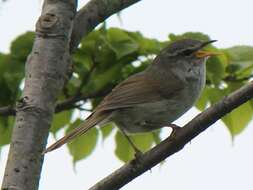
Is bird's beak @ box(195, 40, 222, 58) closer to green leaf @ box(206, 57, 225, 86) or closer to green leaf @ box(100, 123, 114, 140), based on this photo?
green leaf @ box(206, 57, 225, 86)

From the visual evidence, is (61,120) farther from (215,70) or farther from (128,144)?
(215,70)

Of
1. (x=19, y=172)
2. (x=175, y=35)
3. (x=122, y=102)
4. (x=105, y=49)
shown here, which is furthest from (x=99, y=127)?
(x=19, y=172)

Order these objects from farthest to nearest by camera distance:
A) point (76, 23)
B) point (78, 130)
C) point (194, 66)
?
point (194, 66), point (78, 130), point (76, 23)

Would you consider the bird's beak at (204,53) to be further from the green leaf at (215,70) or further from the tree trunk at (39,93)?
the tree trunk at (39,93)

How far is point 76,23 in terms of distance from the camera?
2.89 meters

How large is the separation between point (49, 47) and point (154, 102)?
1.56 m

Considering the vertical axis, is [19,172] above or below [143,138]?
above

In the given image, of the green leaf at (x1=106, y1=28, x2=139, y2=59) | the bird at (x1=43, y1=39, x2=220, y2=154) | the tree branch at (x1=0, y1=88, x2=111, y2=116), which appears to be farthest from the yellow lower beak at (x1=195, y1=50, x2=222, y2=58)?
the tree branch at (x1=0, y1=88, x2=111, y2=116)

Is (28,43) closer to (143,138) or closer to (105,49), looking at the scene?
(105,49)

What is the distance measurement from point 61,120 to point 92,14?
1280mm

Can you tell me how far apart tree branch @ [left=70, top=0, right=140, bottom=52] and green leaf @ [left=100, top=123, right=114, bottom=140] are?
1.18m

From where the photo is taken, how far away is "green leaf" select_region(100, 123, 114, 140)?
404 cm

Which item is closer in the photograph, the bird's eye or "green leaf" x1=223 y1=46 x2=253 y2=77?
"green leaf" x1=223 y1=46 x2=253 y2=77

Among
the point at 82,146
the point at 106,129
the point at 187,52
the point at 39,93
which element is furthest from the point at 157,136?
the point at 39,93
